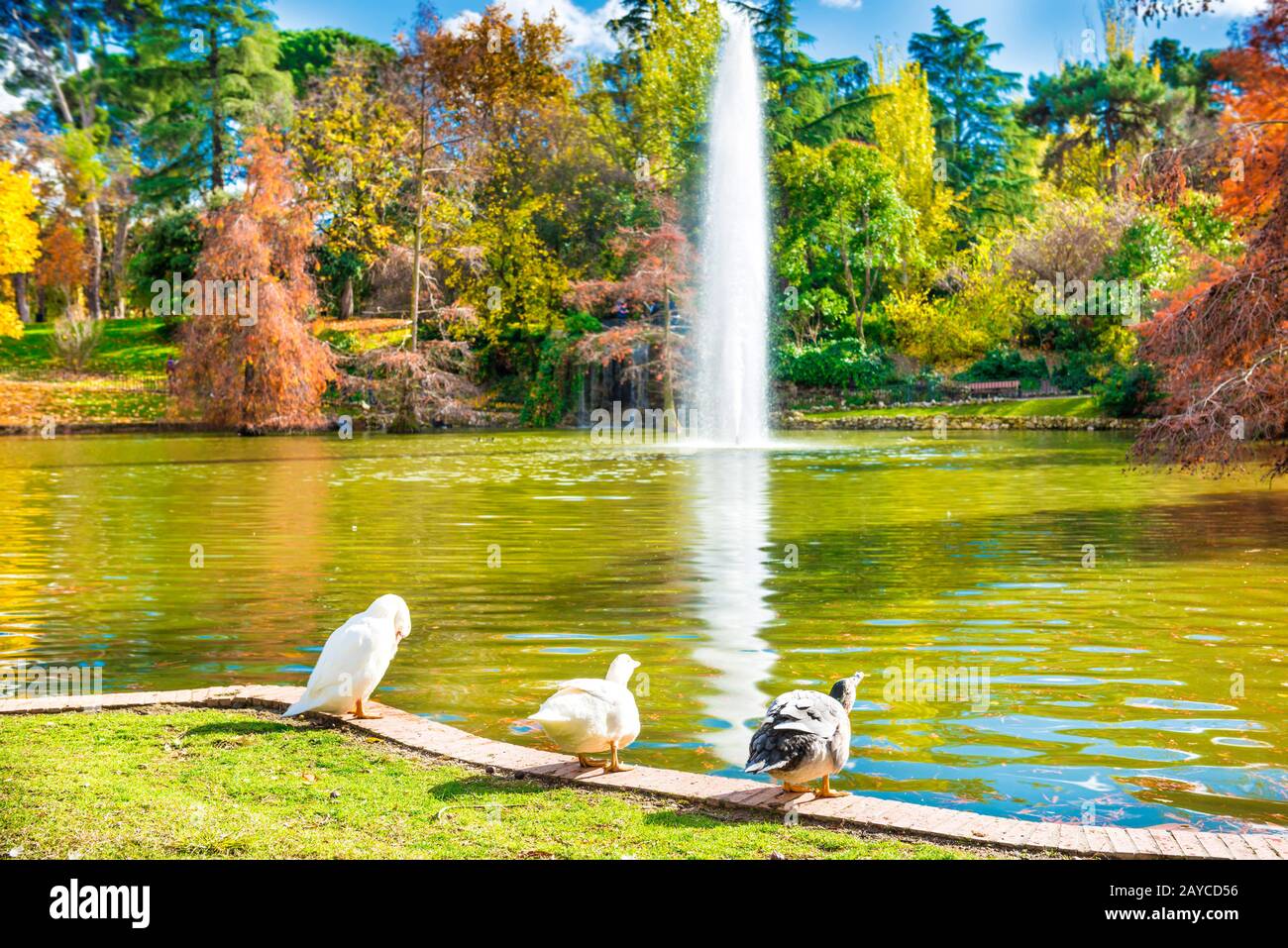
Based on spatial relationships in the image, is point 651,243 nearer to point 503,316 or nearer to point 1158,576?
point 503,316

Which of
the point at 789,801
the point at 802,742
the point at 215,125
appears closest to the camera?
the point at 802,742

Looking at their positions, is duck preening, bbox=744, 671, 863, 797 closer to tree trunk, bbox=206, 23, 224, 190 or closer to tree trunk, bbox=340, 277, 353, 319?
tree trunk, bbox=340, 277, 353, 319

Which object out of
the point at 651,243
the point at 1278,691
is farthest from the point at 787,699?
the point at 651,243

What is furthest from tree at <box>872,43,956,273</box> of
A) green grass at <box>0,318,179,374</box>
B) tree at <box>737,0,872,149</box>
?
green grass at <box>0,318,179,374</box>

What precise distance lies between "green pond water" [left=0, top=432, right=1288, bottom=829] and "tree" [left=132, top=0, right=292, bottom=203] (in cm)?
4053

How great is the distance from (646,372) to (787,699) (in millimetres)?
45346

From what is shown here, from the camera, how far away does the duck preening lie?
18.7ft

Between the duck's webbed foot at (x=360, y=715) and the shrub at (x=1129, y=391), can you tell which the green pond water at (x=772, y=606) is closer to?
the duck's webbed foot at (x=360, y=715)

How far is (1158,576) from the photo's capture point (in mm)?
13359


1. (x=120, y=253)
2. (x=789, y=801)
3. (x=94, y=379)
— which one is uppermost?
(x=120, y=253)

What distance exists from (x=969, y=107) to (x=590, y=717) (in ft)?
230

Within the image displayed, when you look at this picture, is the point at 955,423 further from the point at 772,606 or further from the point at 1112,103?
the point at 772,606

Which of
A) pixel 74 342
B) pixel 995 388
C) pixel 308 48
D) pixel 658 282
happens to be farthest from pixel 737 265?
pixel 308 48

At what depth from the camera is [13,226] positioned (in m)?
48.1
